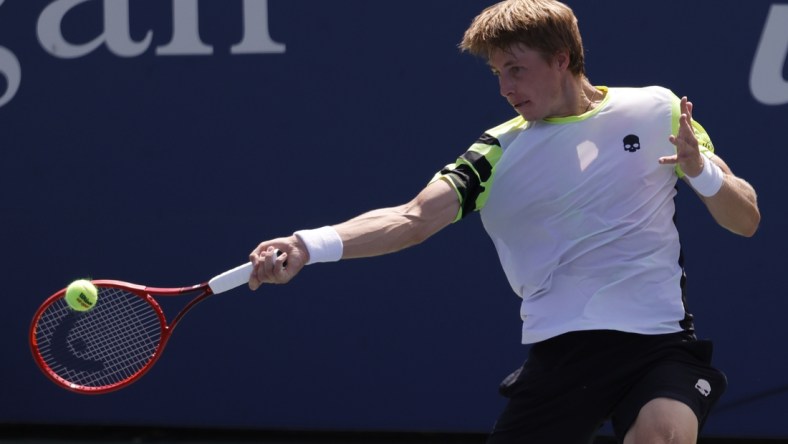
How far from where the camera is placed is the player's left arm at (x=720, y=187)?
3.03 meters

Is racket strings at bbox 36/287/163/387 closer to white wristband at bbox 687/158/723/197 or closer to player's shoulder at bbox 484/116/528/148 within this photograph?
player's shoulder at bbox 484/116/528/148

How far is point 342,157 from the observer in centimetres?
505

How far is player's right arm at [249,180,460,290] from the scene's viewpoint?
9.58 ft

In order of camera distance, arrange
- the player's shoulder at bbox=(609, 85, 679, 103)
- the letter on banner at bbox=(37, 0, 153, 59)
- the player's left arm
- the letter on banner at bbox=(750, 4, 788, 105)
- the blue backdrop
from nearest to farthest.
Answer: the player's left arm
the player's shoulder at bbox=(609, 85, 679, 103)
the letter on banner at bbox=(750, 4, 788, 105)
the blue backdrop
the letter on banner at bbox=(37, 0, 153, 59)

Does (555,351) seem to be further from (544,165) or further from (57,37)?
(57,37)

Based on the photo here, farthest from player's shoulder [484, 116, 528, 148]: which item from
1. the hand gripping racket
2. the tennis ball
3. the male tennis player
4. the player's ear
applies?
the hand gripping racket

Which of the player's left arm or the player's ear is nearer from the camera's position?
the player's left arm

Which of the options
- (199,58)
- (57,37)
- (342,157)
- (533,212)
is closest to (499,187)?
(533,212)

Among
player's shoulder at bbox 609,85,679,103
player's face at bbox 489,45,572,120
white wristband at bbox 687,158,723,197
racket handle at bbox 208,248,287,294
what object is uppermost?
player's face at bbox 489,45,572,120

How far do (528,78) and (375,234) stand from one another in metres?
0.54

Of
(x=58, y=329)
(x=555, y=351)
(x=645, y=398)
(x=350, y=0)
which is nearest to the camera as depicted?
(x=645, y=398)

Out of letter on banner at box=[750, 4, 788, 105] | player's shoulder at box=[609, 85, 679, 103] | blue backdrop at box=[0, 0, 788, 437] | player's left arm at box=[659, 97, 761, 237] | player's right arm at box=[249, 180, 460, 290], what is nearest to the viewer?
player's right arm at box=[249, 180, 460, 290]

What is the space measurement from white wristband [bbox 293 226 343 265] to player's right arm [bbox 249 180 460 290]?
13 mm

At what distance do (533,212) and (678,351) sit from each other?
479mm
